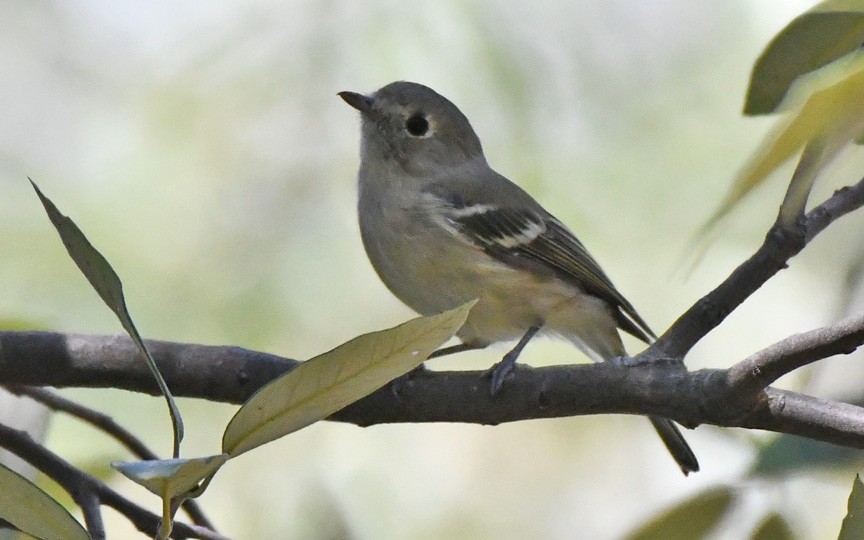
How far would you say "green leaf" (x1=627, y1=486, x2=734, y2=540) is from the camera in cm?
126

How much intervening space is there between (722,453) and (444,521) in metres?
0.87

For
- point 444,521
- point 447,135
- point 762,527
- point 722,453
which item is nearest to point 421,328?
point 762,527

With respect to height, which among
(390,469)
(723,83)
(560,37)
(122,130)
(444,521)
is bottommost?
(444,521)

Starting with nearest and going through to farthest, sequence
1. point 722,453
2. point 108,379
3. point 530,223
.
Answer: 1. point 108,379
2. point 530,223
3. point 722,453

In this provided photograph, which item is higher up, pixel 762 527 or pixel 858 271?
pixel 858 271

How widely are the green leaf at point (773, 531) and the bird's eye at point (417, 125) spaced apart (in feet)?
4.68

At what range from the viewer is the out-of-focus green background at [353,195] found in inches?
124

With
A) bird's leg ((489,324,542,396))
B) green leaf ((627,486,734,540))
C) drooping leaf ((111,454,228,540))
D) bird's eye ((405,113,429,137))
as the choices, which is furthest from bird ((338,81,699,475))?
drooping leaf ((111,454,228,540))

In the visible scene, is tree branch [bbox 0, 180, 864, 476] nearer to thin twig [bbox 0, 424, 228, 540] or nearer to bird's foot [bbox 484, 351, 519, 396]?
bird's foot [bbox 484, 351, 519, 396]

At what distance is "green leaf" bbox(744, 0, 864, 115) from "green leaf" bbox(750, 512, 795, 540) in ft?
1.65

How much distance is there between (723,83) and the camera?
3459mm

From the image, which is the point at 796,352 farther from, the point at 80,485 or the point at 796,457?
the point at 80,485

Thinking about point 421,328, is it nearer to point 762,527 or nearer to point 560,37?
point 762,527

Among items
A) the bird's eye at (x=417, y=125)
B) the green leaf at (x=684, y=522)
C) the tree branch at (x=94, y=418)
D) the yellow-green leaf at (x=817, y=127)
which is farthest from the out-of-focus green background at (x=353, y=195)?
the yellow-green leaf at (x=817, y=127)
